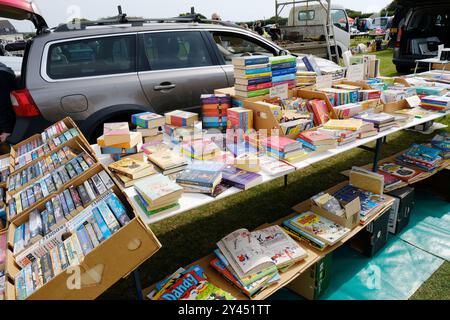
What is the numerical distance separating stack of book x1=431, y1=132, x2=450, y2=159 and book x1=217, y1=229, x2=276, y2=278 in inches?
94.9

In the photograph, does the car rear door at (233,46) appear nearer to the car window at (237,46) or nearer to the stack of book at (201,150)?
the car window at (237,46)

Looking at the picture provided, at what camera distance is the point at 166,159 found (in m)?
1.99

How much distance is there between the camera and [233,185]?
181cm

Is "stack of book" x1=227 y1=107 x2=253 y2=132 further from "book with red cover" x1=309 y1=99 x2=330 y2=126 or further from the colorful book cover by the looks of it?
the colorful book cover

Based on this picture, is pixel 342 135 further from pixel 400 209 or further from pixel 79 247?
pixel 79 247

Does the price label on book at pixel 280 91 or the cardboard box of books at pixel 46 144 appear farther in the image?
the price label on book at pixel 280 91

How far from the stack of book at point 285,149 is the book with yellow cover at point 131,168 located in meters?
0.81

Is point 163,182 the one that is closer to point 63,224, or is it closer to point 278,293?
point 63,224

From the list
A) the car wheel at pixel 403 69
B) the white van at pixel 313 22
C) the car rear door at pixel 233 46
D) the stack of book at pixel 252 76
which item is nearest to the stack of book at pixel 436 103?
the stack of book at pixel 252 76

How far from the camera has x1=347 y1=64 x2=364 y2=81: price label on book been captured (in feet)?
10.5

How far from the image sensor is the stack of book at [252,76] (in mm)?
2418

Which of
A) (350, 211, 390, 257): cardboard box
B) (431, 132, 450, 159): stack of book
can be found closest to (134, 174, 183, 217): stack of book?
(350, 211, 390, 257): cardboard box

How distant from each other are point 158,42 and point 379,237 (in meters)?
2.84

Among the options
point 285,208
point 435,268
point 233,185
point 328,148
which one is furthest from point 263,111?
point 435,268
